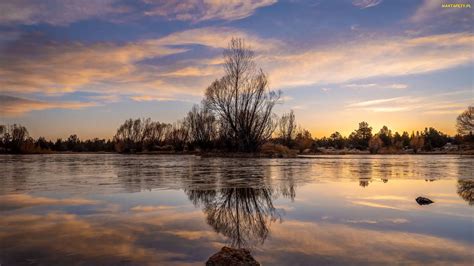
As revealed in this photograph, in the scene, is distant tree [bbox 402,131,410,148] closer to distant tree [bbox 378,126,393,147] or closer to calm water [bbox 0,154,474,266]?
distant tree [bbox 378,126,393,147]

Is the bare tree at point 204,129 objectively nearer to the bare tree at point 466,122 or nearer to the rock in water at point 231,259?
the bare tree at point 466,122

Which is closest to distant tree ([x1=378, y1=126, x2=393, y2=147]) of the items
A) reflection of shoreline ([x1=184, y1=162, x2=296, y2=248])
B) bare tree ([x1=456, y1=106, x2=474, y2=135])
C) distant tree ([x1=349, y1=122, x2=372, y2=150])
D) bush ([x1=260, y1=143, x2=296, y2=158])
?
distant tree ([x1=349, y1=122, x2=372, y2=150])

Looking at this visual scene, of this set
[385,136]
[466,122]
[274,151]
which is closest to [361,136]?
[385,136]

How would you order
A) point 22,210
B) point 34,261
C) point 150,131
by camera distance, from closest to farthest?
point 34,261 → point 22,210 → point 150,131

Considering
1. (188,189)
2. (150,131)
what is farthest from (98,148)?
(188,189)

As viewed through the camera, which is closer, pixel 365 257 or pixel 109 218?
pixel 365 257

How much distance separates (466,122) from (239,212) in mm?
70520

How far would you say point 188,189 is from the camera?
411 inches

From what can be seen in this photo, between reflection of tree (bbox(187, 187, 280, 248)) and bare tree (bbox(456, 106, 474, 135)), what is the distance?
67.0 m

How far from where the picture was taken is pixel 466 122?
2525 inches

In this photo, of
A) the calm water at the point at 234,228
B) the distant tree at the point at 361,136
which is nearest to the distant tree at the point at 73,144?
the distant tree at the point at 361,136

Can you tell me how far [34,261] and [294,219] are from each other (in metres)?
3.90

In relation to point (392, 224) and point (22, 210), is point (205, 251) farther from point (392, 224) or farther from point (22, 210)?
point (22, 210)

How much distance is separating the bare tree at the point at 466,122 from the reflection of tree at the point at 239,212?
220 ft
